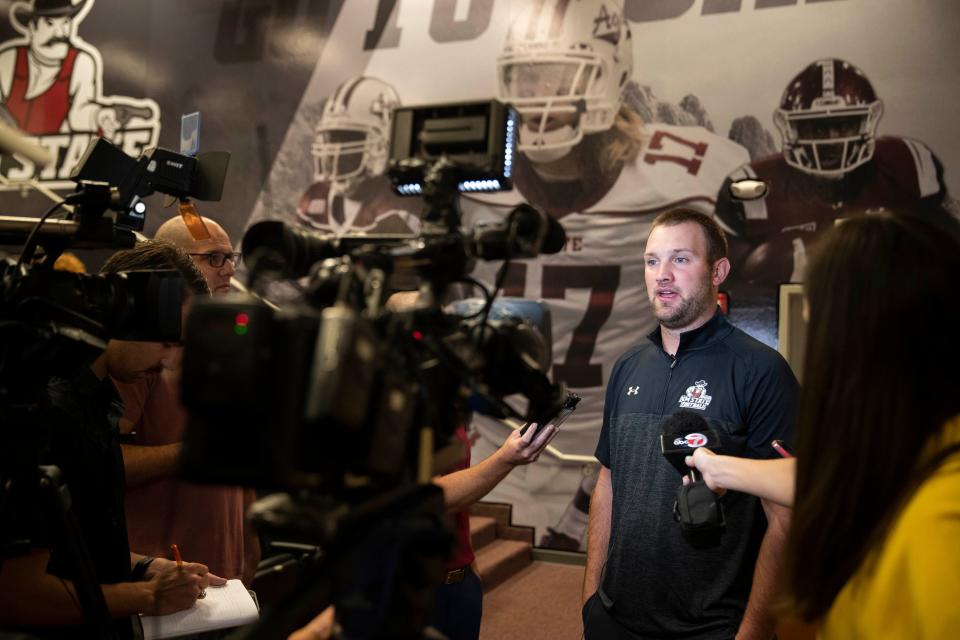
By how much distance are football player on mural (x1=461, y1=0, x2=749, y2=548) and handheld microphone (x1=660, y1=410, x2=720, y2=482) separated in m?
3.54

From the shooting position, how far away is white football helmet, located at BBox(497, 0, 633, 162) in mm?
5281

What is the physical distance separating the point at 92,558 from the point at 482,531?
3737 mm

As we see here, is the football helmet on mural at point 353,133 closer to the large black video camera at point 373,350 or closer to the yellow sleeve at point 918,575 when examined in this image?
the large black video camera at point 373,350

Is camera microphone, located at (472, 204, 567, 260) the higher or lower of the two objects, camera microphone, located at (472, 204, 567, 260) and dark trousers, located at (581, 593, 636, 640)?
the higher

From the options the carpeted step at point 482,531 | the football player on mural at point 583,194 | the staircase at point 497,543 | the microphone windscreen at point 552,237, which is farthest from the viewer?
the football player on mural at point 583,194

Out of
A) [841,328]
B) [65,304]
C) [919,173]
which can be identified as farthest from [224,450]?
[919,173]

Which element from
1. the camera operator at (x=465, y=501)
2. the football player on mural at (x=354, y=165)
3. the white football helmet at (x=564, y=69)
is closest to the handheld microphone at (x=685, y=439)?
the camera operator at (x=465, y=501)

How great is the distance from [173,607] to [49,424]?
0.47m

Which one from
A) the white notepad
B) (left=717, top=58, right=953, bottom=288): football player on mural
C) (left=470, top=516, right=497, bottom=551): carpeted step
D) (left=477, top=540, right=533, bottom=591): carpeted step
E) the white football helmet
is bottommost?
(left=477, top=540, right=533, bottom=591): carpeted step

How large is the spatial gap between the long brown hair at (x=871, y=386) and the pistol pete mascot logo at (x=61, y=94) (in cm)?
652

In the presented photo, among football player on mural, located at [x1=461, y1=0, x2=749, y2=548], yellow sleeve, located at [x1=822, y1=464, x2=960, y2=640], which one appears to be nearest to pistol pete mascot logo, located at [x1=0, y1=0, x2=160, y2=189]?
football player on mural, located at [x1=461, y1=0, x2=749, y2=548]

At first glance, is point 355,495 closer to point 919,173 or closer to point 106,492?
point 106,492

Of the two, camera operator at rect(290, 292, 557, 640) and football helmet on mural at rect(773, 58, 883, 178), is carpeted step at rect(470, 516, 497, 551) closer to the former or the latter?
camera operator at rect(290, 292, 557, 640)

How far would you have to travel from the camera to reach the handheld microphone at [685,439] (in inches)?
61.7
